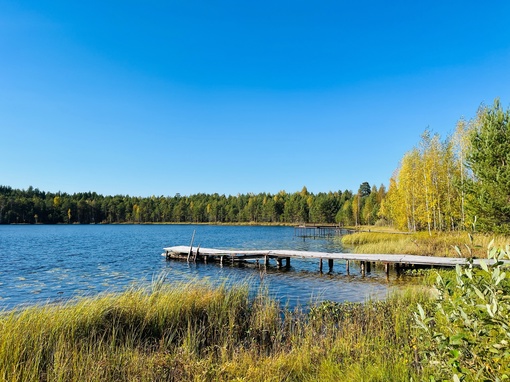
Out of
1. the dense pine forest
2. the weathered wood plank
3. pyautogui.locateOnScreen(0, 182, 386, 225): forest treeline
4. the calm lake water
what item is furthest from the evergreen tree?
pyautogui.locateOnScreen(0, 182, 386, 225): forest treeline

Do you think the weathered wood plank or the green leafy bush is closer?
the green leafy bush

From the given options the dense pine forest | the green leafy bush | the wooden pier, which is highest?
the dense pine forest

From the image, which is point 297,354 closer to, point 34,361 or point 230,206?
point 34,361

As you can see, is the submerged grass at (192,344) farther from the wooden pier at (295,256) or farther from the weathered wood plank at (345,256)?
the wooden pier at (295,256)

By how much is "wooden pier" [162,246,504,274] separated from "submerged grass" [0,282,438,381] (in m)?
10.8

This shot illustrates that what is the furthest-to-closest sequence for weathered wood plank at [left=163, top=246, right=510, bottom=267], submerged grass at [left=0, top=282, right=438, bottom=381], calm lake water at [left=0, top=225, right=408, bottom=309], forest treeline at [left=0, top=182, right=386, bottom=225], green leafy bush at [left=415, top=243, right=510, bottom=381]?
forest treeline at [left=0, top=182, right=386, bottom=225] < weathered wood plank at [left=163, top=246, right=510, bottom=267] < calm lake water at [left=0, top=225, right=408, bottom=309] < submerged grass at [left=0, top=282, right=438, bottom=381] < green leafy bush at [left=415, top=243, right=510, bottom=381]

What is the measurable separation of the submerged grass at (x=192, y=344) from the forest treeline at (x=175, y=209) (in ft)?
294

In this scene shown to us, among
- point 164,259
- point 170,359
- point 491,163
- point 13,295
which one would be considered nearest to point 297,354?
point 170,359

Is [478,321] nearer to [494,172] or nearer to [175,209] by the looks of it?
[494,172]

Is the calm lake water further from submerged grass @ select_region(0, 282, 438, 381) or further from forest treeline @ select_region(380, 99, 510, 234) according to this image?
forest treeline @ select_region(380, 99, 510, 234)

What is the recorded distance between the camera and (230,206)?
142 meters

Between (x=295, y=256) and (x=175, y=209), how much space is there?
124 metres

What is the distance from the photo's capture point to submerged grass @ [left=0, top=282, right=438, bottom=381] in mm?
5191

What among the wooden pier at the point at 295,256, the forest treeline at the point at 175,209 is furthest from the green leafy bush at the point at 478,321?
the forest treeline at the point at 175,209
